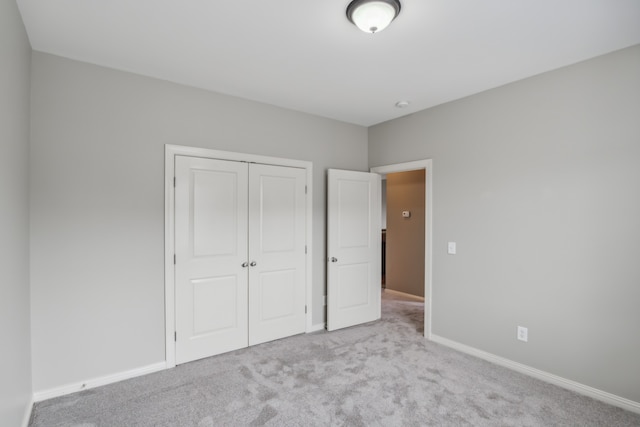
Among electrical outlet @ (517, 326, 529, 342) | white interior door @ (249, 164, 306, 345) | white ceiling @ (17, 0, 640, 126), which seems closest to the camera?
white ceiling @ (17, 0, 640, 126)

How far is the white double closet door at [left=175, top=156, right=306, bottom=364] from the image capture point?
3.04 m

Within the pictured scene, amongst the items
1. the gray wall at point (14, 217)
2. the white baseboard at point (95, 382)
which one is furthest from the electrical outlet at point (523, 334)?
the gray wall at point (14, 217)

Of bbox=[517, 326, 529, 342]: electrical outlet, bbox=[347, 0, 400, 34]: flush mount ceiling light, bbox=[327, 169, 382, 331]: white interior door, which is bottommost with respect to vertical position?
bbox=[517, 326, 529, 342]: electrical outlet

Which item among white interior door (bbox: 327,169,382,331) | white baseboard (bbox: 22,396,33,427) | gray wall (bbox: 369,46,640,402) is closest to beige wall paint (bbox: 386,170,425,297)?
white interior door (bbox: 327,169,382,331)

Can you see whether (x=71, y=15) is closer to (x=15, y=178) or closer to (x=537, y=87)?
(x=15, y=178)

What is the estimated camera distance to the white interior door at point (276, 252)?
3463mm

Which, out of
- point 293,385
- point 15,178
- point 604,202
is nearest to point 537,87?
point 604,202

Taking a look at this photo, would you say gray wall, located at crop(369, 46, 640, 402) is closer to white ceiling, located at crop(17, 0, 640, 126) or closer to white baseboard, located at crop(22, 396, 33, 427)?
white ceiling, located at crop(17, 0, 640, 126)

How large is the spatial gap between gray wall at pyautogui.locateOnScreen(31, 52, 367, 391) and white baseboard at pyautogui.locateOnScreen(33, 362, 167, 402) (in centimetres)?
4

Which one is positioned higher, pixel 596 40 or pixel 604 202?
pixel 596 40

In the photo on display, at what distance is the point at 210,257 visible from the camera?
10.4 ft

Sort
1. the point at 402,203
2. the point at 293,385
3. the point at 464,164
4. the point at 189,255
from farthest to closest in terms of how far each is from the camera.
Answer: the point at 402,203, the point at 464,164, the point at 189,255, the point at 293,385

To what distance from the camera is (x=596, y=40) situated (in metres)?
2.25

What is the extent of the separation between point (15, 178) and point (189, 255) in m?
1.41
